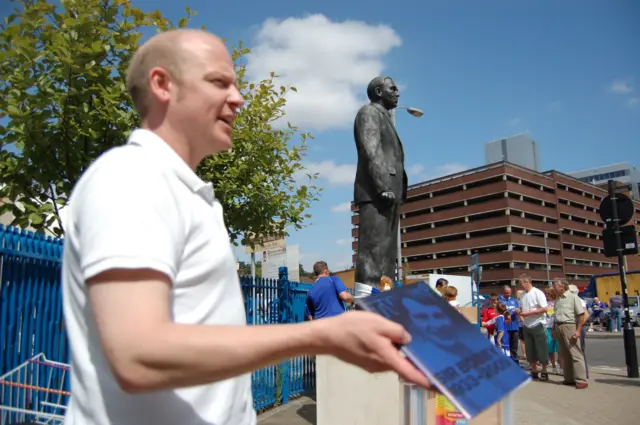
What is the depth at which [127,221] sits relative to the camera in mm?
908

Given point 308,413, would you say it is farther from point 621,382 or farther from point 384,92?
point 621,382

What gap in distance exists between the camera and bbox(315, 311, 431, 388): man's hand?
0.91 m

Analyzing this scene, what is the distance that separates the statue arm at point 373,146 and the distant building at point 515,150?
6342 inches

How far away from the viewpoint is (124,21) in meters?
6.41

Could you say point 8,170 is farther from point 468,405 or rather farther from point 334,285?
point 468,405

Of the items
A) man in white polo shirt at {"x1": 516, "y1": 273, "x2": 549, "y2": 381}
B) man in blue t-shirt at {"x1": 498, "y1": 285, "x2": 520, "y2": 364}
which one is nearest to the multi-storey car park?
man in blue t-shirt at {"x1": 498, "y1": 285, "x2": 520, "y2": 364}

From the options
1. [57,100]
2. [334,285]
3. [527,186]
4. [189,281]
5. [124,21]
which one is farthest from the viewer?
[527,186]

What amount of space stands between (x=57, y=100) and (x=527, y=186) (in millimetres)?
87016

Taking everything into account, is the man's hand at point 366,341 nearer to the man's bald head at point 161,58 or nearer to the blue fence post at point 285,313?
the man's bald head at point 161,58

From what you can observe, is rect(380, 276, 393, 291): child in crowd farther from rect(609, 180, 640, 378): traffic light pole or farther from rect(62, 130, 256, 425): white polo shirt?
rect(609, 180, 640, 378): traffic light pole

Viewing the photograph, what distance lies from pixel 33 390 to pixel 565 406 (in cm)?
715

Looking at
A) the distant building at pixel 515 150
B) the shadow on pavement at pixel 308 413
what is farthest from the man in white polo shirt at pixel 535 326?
the distant building at pixel 515 150

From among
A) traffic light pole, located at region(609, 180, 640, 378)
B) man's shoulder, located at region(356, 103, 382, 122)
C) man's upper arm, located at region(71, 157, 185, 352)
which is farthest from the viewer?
traffic light pole, located at region(609, 180, 640, 378)

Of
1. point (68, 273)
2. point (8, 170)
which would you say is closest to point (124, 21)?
point (8, 170)
